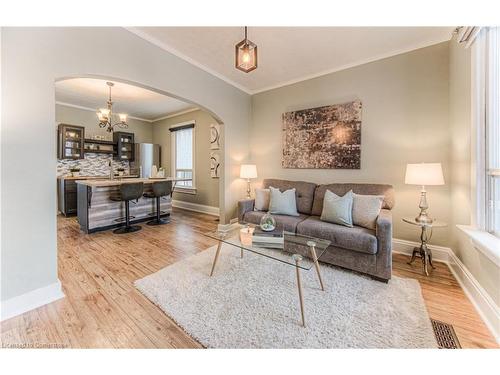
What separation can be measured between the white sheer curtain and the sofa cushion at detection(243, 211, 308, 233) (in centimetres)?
306

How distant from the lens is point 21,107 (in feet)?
4.99

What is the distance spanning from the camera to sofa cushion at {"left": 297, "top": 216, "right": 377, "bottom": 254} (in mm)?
1963

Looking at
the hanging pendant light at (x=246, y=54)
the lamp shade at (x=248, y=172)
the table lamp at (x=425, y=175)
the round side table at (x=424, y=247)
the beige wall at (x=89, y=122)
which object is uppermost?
the beige wall at (x=89, y=122)

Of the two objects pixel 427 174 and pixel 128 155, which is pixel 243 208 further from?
pixel 128 155

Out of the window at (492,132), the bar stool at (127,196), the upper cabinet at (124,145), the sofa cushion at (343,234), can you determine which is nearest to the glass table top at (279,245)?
the sofa cushion at (343,234)

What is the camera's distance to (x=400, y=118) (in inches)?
104

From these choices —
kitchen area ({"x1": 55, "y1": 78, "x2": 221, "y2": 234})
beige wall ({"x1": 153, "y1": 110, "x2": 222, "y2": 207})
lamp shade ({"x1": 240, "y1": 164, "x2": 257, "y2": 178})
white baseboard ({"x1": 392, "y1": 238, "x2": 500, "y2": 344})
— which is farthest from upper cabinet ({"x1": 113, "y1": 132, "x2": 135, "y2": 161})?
white baseboard ({"x1": 392, "y1": 238, "x2": 500, "y2": 344})

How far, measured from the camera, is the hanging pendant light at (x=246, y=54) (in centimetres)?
158

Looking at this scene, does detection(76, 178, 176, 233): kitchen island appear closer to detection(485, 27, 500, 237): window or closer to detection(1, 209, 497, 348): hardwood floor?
detection(1, 209, 497, 348): hardwood floor

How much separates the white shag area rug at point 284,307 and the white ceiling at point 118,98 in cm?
345

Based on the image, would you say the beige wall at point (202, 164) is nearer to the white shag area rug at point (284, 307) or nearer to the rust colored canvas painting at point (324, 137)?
the rust colored canvas painting at point (324, 137)

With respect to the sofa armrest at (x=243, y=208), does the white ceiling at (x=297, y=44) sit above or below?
above
